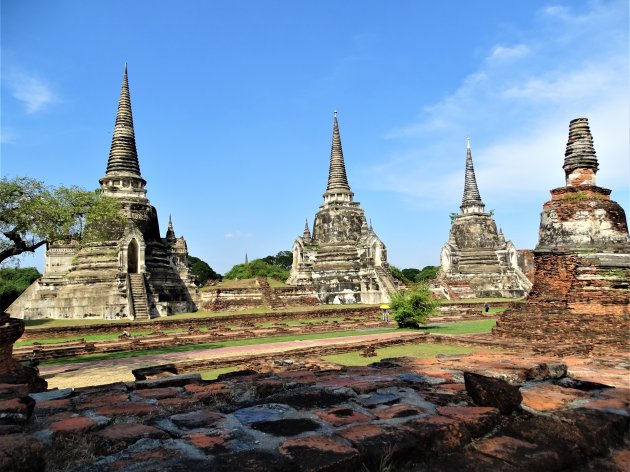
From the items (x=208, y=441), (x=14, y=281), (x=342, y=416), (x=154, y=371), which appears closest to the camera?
(x=208, y=441)

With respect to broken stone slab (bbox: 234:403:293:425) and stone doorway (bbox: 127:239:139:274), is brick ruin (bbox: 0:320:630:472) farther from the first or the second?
stone doorway (bbox: 127:239:139:274)

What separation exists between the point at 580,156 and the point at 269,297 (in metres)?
18.7

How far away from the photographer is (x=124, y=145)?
27750mm

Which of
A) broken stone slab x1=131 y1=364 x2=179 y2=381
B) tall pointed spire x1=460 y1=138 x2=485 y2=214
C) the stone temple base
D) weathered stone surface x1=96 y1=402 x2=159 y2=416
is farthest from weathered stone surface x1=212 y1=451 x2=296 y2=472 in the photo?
tall pointed spire x1=460 y1=138 x2=485 y2=214

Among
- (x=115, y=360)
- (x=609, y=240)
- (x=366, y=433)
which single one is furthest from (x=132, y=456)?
(x=609, y=240)

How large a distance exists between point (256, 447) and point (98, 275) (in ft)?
77.2

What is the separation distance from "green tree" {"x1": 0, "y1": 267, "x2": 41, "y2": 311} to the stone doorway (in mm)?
12384

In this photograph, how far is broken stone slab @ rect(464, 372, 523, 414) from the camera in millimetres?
3170

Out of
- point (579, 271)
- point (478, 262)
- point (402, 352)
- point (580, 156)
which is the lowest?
point (402, 352)

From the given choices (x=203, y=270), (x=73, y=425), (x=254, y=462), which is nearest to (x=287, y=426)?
(x=254, y=462)

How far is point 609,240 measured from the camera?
12531 mm

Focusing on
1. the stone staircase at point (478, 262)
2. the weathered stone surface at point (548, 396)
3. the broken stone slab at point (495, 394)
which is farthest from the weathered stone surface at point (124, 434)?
the stone staircase at point (478, 262)

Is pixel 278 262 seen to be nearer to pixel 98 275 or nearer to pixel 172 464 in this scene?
pixel 98 275

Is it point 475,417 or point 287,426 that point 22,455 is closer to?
point 287,426
